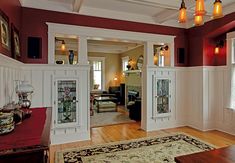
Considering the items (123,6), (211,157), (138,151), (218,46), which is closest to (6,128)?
(211,157)

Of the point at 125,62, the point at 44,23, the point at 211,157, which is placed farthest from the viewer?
the point at 125,62

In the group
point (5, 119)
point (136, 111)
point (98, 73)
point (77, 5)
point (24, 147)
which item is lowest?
point (136, 111)

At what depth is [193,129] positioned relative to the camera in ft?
16.1

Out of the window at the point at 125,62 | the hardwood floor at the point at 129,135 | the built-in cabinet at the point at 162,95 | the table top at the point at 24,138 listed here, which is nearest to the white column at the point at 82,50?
the hardwood floor at the point at 129,135

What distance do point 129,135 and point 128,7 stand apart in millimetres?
3102

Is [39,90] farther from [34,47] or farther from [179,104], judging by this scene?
[179,104]

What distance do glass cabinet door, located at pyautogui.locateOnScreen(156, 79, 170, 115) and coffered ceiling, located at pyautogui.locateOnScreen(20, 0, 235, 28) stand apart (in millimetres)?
1652

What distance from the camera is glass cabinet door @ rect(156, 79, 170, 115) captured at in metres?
4.94

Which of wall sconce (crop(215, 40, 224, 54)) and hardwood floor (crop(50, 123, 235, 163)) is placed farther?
wall sconce (crop(215, 40, 224, 54))

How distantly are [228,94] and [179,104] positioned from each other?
1.28 m

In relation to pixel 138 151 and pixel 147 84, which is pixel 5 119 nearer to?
pixel 138 151

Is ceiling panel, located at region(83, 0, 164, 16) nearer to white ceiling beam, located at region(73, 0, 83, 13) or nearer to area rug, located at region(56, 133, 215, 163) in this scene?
white ceiling beam, located at region(73, 0, 83, 13)

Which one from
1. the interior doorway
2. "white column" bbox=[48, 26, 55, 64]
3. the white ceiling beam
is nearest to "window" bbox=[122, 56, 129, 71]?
the interior doorway

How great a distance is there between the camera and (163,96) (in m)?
4.98
